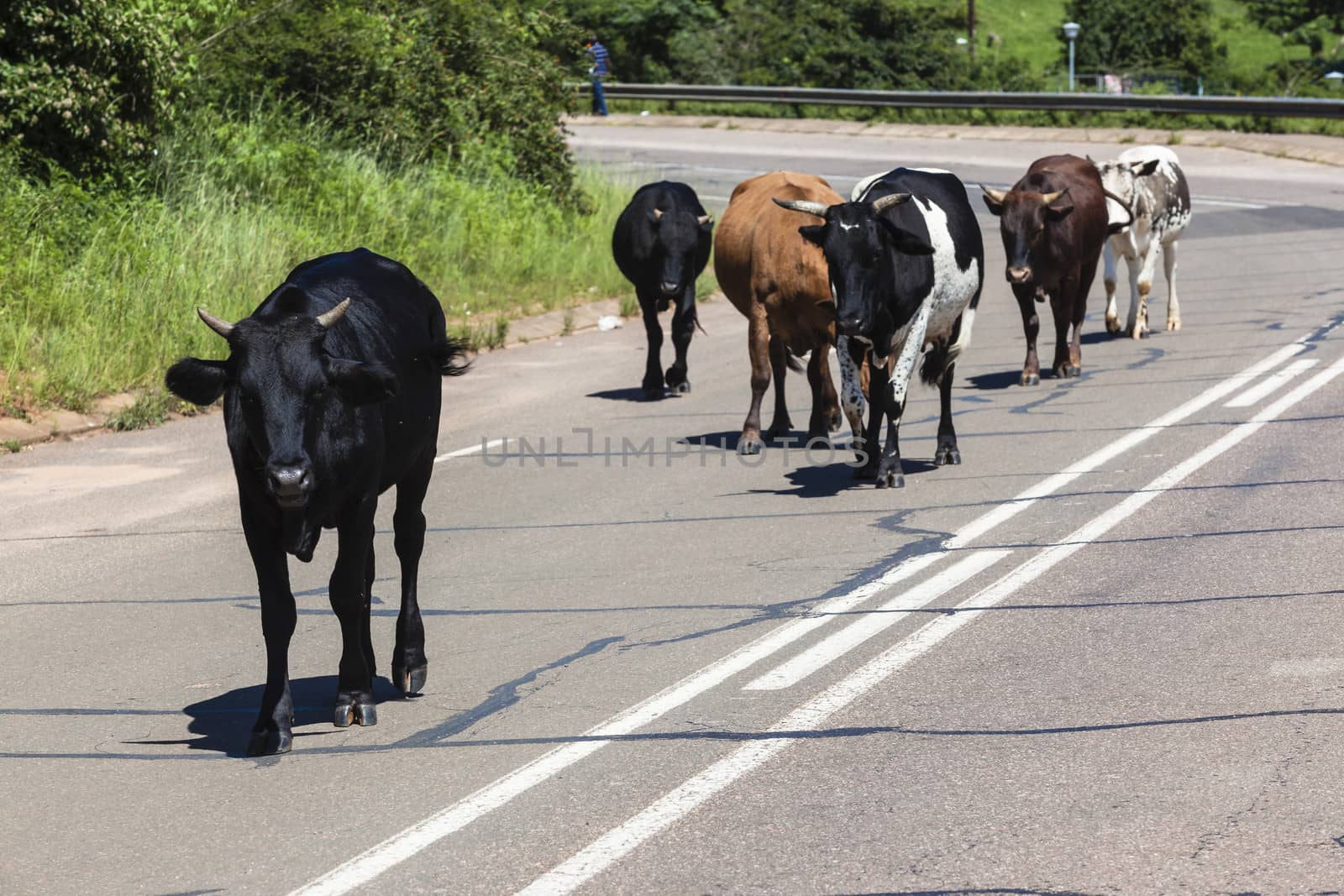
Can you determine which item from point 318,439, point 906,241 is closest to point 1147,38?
point 906,241

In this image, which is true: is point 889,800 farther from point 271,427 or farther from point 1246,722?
point 271,427

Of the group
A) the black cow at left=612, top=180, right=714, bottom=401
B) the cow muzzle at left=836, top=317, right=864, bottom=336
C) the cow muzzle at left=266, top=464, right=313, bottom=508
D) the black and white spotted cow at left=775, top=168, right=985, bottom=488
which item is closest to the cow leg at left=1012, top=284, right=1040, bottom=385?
the black cow at left=612, top=180, right=714, bottom=401

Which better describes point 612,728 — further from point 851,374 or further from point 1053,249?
point 1053,249

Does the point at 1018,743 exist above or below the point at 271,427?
below

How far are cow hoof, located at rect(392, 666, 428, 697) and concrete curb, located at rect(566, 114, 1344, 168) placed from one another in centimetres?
3142

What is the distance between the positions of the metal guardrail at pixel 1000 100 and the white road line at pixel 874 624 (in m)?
30.6

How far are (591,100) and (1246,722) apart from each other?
1712 inches

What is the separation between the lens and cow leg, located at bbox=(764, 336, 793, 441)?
Answer: 43.7ft

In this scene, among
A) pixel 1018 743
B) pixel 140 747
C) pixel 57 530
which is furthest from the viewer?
pixel 57 530

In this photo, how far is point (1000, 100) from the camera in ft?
135

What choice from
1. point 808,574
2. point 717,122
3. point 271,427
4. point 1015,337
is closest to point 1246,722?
point 808,574

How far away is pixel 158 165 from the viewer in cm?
1933

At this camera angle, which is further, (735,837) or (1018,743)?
(1018,743)

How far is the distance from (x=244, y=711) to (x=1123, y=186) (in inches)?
521
